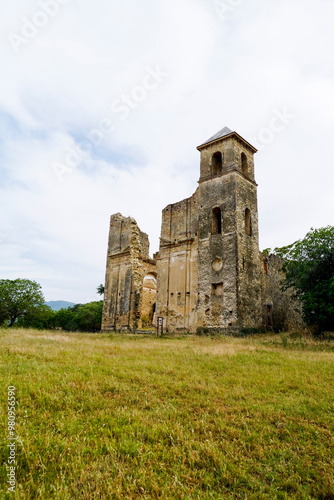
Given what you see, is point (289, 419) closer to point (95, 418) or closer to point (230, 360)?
point (95, 418)

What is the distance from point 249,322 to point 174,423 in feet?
45.0

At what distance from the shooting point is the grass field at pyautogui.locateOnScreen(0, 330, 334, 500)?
2.74 meters

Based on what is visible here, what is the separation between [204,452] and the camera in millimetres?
3271

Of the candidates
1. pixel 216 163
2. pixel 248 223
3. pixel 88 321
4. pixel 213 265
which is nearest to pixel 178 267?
pixel 213 265

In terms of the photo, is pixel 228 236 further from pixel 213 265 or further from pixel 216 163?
pixel 216 163

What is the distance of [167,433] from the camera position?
144 inches

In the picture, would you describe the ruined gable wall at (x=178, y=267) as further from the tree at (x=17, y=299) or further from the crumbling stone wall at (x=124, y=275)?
the tree at (x=17, y=299)

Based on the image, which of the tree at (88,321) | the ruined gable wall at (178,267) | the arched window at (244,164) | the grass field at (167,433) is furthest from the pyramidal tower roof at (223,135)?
the tree at (88,321)

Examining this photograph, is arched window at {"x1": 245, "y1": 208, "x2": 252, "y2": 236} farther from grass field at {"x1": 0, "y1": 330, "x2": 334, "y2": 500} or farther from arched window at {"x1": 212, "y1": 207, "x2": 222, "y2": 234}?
grass field at {"x1": 0, "y1": 330, "x2": 334, "y2": 500}

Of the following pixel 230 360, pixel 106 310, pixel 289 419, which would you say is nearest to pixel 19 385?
pixel 289 419

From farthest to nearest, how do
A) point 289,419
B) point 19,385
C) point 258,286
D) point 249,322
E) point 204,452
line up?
1. point 258,286
2. point 249,322
3. point 19,385
4. point 289,419
5. point 204,452

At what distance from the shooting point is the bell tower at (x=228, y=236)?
16938mm

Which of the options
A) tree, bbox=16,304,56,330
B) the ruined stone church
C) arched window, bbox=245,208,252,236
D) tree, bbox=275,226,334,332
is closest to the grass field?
tree, bbox=275,226,334,332

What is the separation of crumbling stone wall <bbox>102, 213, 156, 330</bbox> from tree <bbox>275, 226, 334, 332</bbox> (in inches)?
454
